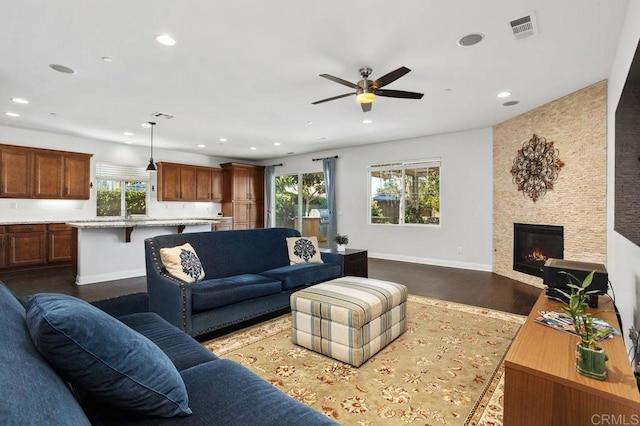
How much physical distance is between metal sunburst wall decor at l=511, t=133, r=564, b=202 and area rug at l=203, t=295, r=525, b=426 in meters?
2.43

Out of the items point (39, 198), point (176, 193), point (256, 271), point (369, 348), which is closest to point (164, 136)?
point (176, 193)

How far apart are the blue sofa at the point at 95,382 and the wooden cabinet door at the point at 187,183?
7.74 m

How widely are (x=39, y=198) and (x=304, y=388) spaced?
7.12 m

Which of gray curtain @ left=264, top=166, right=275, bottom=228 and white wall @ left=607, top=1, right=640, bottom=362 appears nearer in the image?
white wall @ left=607, top=1, right=640, bottom=362

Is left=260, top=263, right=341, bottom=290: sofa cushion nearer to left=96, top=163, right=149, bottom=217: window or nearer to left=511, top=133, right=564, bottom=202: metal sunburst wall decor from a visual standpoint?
left=511, top=133, right=564, bottom=202: metal sunburst wall decor

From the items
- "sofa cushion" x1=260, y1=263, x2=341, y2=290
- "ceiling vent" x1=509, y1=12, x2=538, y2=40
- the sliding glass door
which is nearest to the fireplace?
"ceiling vent" x1=509, y1=12, x2=538, y2=40

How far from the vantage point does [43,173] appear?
6.38m

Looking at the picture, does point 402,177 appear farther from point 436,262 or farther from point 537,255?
point 537,255

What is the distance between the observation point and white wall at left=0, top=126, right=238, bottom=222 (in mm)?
6262

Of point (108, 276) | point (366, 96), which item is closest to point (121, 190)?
point (108, 276)

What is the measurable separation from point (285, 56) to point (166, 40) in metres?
1.09

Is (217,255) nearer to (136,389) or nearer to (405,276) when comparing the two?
(136,389)

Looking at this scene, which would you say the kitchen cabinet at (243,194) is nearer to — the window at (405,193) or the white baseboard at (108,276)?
the window at (405,193)

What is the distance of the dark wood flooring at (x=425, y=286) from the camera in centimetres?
418
